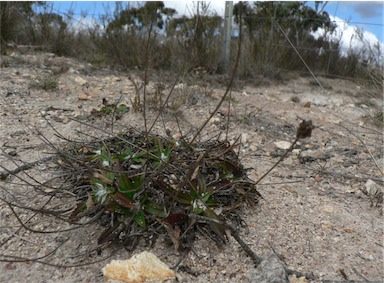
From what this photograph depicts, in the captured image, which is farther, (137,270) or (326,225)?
(326,225)

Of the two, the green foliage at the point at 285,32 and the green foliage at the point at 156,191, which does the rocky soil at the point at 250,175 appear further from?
the green foliage at the point at 285,32

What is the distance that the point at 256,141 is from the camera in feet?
8.15

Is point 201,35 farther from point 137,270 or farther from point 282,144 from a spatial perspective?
point 137,270

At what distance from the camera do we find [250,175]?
1985mm

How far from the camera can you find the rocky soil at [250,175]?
4.34 feet

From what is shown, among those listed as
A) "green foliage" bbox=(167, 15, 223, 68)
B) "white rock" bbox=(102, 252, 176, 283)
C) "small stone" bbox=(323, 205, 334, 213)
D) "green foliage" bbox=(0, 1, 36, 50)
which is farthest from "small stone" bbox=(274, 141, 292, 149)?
"green foliage" bbox=(0, 1, 36, 50)

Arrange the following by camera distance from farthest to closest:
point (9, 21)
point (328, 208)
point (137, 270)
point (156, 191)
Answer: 1. point (9, 21)
2. point (328, 208)
3. point (156, 191)
4. point (137, 270)

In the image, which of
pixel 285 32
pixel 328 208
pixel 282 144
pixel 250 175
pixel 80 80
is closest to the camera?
pixel 328 208

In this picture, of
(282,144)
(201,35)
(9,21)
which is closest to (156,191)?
(282,144)

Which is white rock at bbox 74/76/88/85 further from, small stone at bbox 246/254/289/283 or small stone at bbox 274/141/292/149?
small stone at bbox 246/254/289/283

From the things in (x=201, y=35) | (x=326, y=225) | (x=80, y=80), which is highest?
(x=201, y=35)

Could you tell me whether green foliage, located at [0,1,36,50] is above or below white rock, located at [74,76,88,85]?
above

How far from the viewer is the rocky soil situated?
1.32m

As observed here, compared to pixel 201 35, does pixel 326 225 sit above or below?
below
